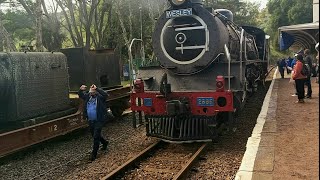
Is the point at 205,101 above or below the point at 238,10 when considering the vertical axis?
below

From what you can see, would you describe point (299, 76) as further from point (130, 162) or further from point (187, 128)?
point (130, 162)

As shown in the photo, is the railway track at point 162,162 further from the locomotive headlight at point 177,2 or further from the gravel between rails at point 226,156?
the locomotive headlight at point 177,2

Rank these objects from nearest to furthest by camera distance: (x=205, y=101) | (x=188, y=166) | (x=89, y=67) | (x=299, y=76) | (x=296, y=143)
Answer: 1. (x=188, y=166)
2. (x=296, y=143)
3. (x=205, y=101)
4. (x=89, y=67)
5. (x=299, y=76)

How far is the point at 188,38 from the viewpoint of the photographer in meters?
7.54

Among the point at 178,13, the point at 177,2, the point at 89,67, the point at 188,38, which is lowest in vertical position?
the point at 89,67

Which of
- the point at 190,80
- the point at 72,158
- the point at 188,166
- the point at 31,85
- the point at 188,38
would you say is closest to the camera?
the point at 188,166

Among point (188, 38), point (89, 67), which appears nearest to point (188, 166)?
point (188, 38)

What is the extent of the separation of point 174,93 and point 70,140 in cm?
305

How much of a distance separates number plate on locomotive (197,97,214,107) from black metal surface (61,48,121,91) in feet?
13.0

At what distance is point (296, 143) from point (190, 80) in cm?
257

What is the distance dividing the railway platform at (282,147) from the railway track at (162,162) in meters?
1.03

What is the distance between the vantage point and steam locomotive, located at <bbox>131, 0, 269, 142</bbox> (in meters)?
7.08

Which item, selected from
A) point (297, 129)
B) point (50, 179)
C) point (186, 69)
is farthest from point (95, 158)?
point (297, 129)

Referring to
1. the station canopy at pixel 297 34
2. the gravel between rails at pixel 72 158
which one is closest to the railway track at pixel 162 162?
the gravel between rails at pixel 72 158
